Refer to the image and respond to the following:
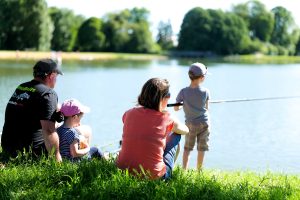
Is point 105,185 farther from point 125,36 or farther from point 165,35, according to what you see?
point 165,35

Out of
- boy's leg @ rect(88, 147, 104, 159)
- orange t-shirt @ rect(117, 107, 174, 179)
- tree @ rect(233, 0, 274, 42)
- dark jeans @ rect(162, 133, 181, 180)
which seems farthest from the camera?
tree @ rect(233, 0, 274, 42)

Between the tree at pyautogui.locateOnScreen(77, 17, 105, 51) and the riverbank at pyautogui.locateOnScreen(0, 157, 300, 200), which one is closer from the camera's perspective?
the riverbank at pyautogui.locateOnScreen(0, 157, 300, 200)

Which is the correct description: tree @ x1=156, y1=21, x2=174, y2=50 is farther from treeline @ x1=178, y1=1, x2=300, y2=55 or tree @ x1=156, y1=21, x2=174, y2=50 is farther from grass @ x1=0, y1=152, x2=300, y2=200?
grass @ x1=0, y1=152, x2=300, y2=200

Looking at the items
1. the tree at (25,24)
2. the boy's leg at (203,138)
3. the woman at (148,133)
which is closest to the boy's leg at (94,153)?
the woman at (148,133)

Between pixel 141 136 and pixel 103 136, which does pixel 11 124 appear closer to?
pixel 141 136

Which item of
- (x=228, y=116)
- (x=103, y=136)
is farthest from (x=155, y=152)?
(x=228, y=116)

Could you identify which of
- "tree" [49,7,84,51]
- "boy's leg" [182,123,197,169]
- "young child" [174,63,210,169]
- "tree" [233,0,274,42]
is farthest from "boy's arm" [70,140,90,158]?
"tree" [233,0,274,42]

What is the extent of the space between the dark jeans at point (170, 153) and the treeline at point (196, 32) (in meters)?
66.6

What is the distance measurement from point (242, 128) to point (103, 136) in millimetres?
4135

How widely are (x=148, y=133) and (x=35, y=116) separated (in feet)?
3.86

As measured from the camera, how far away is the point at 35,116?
467 cm

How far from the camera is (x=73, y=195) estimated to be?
3.92 meters

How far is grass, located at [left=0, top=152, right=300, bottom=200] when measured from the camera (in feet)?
12.8

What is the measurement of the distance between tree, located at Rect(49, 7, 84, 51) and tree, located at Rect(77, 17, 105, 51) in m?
3.27
